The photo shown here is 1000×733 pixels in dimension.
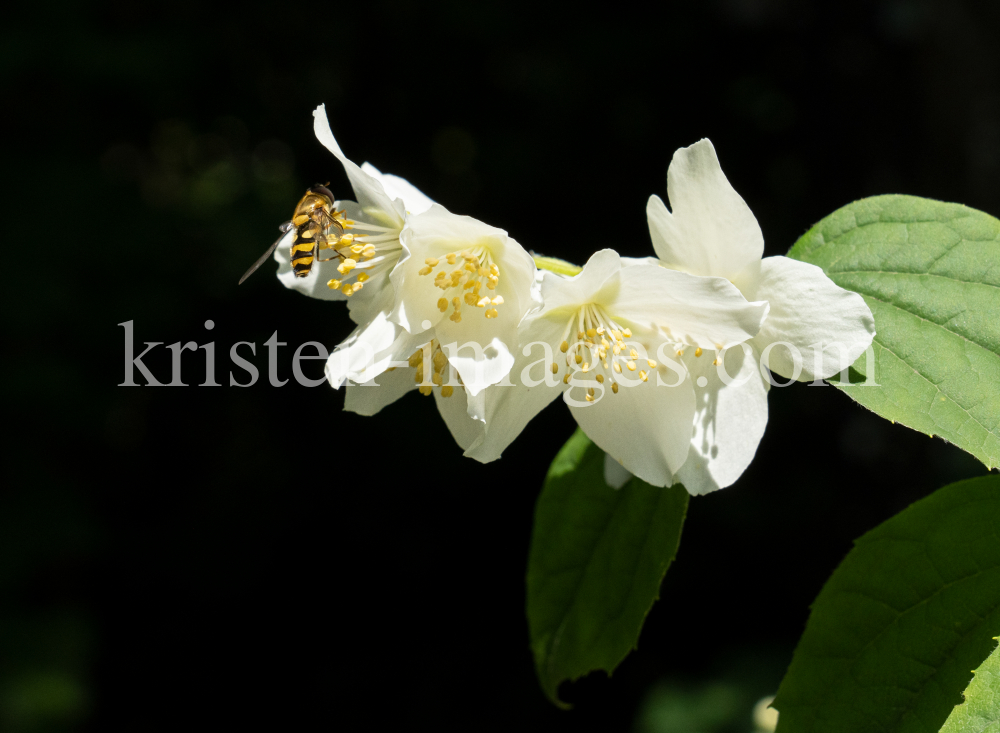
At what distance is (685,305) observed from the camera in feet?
3.64

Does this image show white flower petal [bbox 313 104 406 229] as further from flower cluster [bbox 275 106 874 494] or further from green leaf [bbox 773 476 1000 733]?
green leaf [bbox 773 476 1000 733]

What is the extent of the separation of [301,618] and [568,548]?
15.4 feet

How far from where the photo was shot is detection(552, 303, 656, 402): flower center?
1.16m

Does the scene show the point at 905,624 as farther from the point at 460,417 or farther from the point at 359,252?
the point at 359,252

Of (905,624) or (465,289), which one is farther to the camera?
(465,289)

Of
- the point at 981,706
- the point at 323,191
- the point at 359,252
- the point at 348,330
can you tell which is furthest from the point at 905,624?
the point at 348,330

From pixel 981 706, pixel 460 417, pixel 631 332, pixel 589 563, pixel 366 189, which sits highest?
pixel 366 189

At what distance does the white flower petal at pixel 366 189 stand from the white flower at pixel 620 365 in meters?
0.31

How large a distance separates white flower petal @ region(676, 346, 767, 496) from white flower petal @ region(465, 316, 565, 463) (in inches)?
8.2

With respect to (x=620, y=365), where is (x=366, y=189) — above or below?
above

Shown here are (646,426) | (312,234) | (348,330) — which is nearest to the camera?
(646,426)

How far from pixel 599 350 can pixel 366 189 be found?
45cm

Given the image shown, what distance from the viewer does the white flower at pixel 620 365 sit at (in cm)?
111

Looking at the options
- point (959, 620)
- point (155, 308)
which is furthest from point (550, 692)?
point (155, 308)
